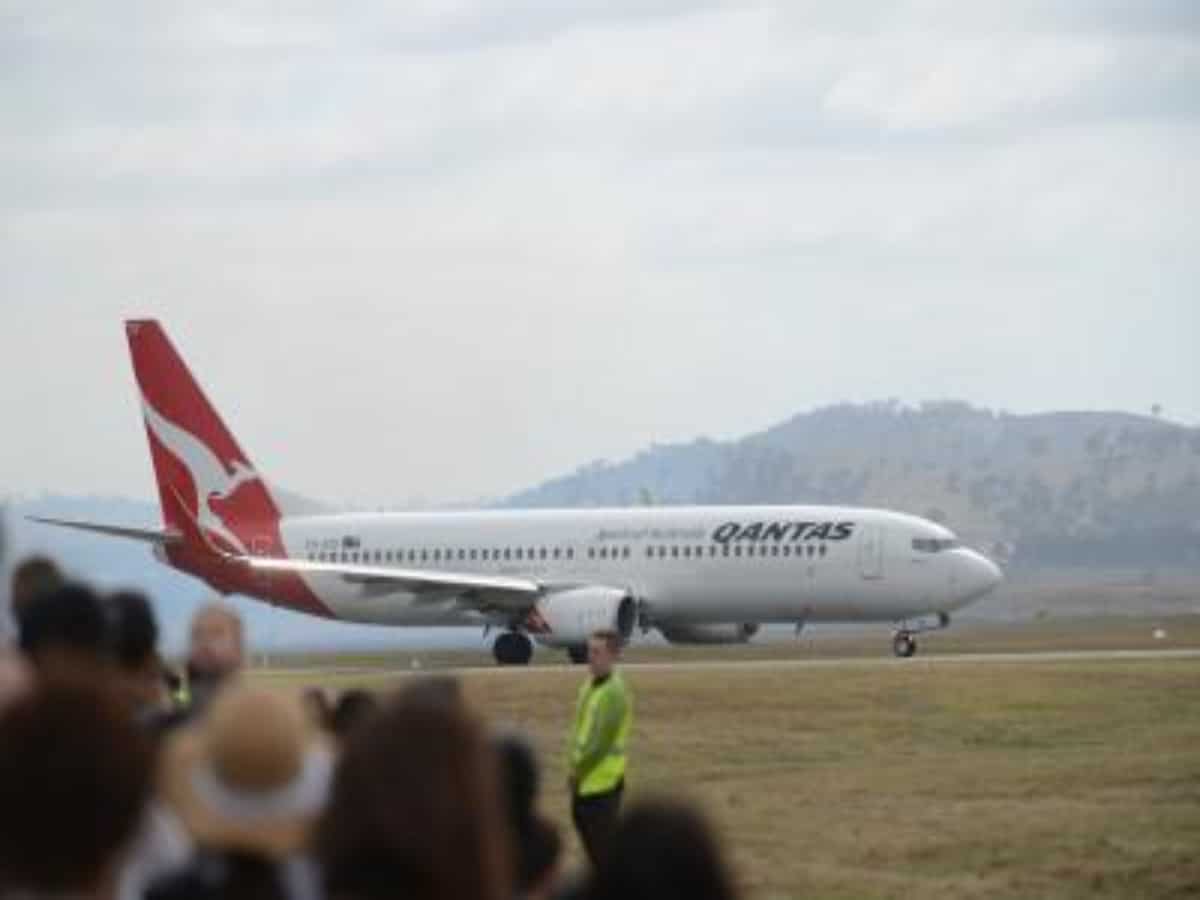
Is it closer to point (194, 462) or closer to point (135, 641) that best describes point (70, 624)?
point (135, 641)

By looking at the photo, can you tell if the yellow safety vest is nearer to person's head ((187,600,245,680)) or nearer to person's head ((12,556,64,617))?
person's head ((12,556,64,617))

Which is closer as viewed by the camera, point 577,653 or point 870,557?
point 870,557

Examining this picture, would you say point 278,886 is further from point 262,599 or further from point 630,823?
point 262,599

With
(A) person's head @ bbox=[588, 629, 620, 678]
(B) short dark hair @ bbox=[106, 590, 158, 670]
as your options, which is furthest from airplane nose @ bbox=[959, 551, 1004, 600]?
(B) short dark hair @ bbox=[106, 590, 158, 670]

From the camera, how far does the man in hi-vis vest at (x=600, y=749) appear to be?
21.2 m

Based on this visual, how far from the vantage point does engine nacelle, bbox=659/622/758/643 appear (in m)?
73.8

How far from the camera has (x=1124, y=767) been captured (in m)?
35.6

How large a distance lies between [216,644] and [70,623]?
75.3 inches

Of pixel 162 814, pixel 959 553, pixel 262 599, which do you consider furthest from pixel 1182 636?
pixel 162 814

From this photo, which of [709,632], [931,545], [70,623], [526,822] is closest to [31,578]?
[70,623]

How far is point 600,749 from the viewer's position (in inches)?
843

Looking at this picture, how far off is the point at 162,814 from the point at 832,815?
76.6 feet

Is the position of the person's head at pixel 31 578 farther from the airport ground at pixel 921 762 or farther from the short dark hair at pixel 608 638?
the short dark hair at pixel 608 638

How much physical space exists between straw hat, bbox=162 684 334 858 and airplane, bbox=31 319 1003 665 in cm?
6095
